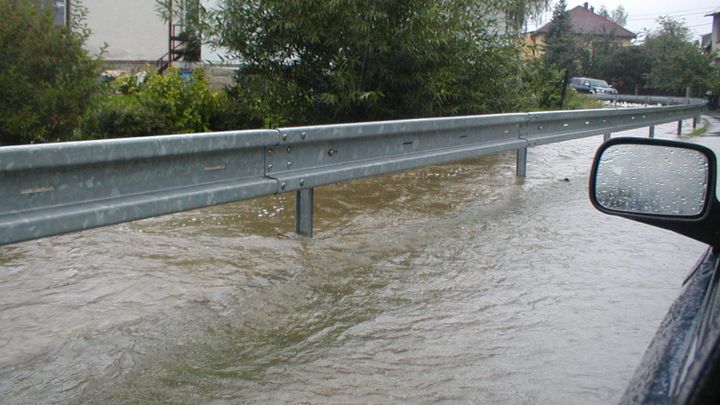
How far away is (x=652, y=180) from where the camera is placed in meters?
2.57

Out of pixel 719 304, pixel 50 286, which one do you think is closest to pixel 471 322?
pixel 50 286

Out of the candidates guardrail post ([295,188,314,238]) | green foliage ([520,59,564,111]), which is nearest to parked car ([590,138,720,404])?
guardrail post ([295,188,314,238])

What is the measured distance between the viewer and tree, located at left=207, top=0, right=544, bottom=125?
11.3 metres

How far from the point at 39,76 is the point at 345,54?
4.12 m

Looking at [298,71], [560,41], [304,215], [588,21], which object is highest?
[588,21]

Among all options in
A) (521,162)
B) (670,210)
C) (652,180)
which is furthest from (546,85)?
(670,210)

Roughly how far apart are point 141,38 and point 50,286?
82.3 feet

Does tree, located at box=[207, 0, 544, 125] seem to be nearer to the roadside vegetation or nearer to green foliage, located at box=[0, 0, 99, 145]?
the roadside vegetation

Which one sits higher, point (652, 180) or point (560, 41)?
point (560, 41)

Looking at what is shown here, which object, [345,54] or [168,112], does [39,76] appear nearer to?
[168,112]

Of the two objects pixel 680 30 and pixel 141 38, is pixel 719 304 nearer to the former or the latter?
pixel 141 38

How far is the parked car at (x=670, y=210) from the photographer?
161 centimetres

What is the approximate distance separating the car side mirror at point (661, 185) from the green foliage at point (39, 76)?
806 cm

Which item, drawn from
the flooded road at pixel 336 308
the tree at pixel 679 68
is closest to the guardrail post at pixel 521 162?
the flooded road at pixel 336 308
